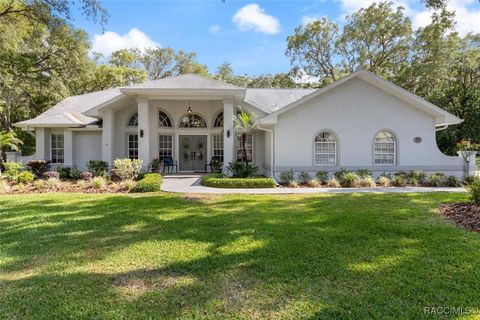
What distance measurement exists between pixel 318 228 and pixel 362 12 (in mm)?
30551

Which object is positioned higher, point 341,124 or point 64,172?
point 341,124

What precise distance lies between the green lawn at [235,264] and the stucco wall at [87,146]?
1032 cm

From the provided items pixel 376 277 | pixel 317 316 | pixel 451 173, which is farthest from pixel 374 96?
pixel 317 316

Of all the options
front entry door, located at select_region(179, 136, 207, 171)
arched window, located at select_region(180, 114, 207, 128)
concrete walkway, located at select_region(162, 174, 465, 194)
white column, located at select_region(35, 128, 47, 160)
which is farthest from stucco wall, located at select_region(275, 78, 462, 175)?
white column, located at select_region(35, 128, 47, 160)

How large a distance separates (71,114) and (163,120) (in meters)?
5.25

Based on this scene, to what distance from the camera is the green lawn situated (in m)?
3.33

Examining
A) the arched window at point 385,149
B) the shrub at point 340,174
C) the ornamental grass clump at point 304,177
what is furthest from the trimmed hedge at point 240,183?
the arched window at point 385,149

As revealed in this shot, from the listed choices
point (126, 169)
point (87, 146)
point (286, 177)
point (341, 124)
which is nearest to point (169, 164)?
point (126, 169)

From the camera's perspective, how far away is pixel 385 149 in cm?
1467

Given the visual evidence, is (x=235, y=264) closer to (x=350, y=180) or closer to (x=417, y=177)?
(x=350, y=180)

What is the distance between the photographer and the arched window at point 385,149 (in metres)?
14.6

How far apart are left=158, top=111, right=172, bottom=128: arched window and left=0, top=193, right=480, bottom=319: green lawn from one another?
1075 centimetres

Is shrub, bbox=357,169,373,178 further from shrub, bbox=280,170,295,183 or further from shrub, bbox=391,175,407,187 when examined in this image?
shrub, bbox=280,170,295,183

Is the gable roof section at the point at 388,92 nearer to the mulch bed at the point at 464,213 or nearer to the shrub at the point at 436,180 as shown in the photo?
the shrub at the point at 436,180
